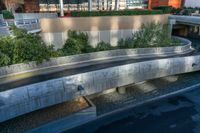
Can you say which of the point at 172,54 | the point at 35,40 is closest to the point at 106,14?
the point at 172,54

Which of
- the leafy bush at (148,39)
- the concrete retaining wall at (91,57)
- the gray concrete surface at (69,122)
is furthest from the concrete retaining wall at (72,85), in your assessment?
the leafy bush at (148,39)

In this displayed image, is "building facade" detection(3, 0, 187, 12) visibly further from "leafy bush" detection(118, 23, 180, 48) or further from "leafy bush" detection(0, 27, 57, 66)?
"leafy bush" detection(0, 27, 57, 66)

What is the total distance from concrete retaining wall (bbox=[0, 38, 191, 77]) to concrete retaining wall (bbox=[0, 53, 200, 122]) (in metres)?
3.11

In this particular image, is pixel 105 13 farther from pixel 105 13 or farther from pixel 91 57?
pixel 91 57

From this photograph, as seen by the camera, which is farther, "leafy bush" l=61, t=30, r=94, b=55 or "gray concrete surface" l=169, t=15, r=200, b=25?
"gray concrete surface" l=169, t=15, r=200, b=25

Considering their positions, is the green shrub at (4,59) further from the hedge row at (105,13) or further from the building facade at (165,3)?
the building facade at (165,3)

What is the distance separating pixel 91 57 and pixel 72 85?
530 cm

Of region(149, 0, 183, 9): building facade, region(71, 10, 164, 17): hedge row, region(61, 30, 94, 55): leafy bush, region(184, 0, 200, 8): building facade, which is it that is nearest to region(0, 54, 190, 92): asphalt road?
region(61, 30, 94, 55): leafy bush

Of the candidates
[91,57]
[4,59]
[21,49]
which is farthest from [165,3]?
[4,59]

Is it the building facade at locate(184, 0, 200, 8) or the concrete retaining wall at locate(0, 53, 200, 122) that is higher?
the building facade at locate(184, 0, 200, 8)

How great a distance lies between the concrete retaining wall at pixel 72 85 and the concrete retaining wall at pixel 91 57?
311cm

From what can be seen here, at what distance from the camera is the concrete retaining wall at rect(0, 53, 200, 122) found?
33.1ft

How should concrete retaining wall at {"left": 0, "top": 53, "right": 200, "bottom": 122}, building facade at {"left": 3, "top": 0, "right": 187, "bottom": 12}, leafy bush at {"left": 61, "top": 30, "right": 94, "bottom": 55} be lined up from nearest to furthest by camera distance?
concrete retaining wall at {"left": 0, "top": 53, "right": 200, "bottom": 122}, leafy bush at {"left": 61, "top": 30, "right": 94, "bottom": 55}, building facade at {"left": 3, "top": 0, "right": 187, "bottom": 12}

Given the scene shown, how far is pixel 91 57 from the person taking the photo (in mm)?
16750
